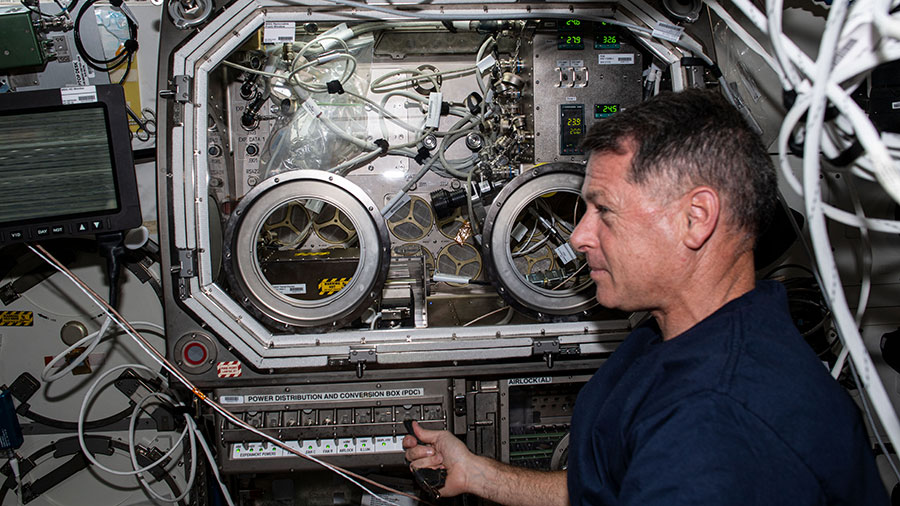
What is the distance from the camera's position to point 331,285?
7.48 feet

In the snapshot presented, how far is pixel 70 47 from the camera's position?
2.40 m

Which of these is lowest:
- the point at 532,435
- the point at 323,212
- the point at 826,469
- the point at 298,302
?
the point at 532,435

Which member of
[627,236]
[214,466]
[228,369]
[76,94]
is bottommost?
[214,466]

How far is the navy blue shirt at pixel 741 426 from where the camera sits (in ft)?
3.55

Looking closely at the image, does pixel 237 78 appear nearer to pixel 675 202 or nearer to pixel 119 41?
pixel 119 41

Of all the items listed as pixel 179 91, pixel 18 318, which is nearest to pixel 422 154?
pixel 179 91

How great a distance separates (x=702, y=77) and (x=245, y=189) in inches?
77.7

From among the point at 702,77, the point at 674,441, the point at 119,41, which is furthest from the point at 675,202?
the point at 119,41

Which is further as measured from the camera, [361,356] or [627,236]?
[361,356]

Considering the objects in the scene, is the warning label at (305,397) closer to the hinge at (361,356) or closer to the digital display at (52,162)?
the hinge at (361,356)

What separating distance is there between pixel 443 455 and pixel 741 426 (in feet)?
3.82

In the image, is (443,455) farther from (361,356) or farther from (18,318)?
(18,318)

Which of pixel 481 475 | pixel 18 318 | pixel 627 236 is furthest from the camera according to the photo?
pixel 18 318

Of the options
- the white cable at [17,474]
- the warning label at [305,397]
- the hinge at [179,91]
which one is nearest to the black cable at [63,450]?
the white cable at [17,474]
